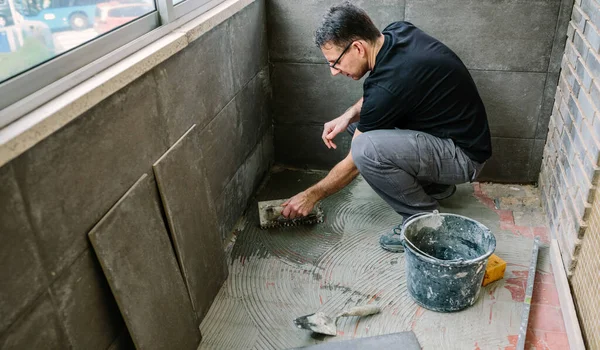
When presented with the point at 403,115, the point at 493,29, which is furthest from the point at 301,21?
the point at 493,29

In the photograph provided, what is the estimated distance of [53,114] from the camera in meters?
1.35

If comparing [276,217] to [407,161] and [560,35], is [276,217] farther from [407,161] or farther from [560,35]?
[560,35]

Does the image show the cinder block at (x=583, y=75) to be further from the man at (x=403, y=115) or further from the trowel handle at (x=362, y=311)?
the trowel handle at (x=362, y=311)

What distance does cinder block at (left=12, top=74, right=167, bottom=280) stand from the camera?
1352 millimetres

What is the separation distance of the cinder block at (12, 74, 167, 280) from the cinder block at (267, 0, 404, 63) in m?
1.37

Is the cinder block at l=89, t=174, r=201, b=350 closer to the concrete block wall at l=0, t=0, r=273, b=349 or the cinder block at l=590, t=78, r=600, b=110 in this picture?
the concrete block wall at l=0, t=0, r=273, b=349

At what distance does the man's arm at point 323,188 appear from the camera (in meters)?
2.62

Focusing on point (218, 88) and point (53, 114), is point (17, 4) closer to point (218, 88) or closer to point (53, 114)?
point (53, 114)

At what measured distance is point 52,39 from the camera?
5.02ft

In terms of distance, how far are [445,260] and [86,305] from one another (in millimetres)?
1400

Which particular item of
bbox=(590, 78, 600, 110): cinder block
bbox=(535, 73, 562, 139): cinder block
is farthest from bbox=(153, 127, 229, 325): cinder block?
bbox=(535, 73, 562, 139): cinder block

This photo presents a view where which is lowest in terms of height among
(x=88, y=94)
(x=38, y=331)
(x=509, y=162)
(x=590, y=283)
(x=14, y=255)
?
(x=509, y=162)

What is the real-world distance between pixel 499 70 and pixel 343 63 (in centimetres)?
104

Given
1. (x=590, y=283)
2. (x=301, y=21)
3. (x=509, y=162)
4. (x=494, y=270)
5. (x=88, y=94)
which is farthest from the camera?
(x=509, y=162)
